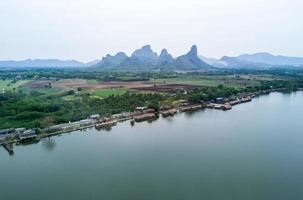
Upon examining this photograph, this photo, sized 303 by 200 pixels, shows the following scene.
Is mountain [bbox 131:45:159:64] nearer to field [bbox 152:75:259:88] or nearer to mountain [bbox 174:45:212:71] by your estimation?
mountain [bbox 174:45:212:71]

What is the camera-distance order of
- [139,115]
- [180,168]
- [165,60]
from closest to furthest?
[180,168]
[139,115]
[165,60]

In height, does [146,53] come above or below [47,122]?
above

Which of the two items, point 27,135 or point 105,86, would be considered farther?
point 105,86

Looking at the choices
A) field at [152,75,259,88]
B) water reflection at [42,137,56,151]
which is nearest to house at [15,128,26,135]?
water reflection at [42,137,56,151]

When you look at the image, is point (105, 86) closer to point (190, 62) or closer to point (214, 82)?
point (214, 82)

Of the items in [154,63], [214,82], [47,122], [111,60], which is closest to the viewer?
[47,122]

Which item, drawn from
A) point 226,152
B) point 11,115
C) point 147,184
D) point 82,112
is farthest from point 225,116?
point 11,115

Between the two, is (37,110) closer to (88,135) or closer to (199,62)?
(88,135)

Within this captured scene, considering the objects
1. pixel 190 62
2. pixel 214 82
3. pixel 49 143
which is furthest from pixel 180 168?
pixel 190 62
